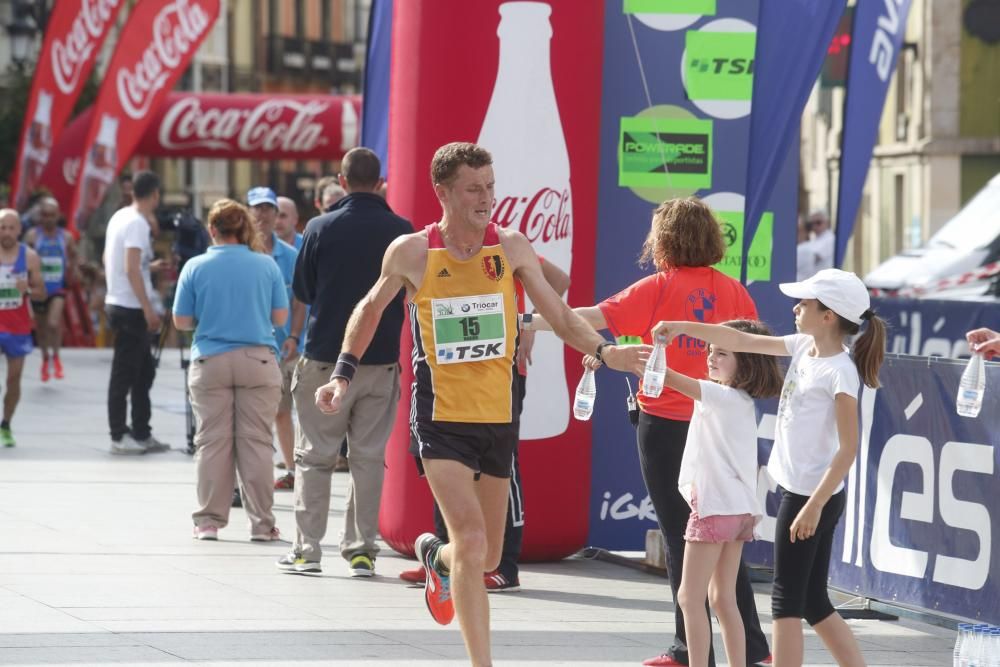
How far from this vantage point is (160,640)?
24.1 feet

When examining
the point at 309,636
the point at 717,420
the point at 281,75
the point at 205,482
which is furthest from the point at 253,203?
the point at 281,75

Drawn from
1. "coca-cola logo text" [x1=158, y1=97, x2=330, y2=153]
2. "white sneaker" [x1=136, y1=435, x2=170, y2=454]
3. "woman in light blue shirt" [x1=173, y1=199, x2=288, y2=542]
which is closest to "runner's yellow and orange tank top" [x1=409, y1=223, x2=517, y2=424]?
"woman in light blue shirt" [x1=173, y1=199, x2=288, y2=542]

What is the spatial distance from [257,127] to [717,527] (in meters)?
25.9

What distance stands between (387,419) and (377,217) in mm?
957

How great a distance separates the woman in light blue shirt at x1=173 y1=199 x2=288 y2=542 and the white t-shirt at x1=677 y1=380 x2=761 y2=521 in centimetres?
429

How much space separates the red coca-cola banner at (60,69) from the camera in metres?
24.6

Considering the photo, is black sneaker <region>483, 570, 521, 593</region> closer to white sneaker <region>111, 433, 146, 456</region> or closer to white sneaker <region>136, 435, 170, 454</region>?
white sneaker <region>111, 433, 146, 456</region>

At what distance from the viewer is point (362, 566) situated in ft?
30.1

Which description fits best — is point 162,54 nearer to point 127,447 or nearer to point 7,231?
point 7,231

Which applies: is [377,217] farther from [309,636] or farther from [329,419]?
[309,636]

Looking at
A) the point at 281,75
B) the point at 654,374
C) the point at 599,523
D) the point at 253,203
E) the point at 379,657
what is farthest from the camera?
the point at 281,75

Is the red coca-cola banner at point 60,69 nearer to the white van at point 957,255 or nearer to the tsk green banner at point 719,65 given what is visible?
the white van at point 957,255

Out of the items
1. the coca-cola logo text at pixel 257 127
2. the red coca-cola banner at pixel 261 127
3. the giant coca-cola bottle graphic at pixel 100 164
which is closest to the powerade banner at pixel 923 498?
the giant coca-cola bottle graphic at pixel 100 164

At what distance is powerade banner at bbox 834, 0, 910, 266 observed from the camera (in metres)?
11.1
